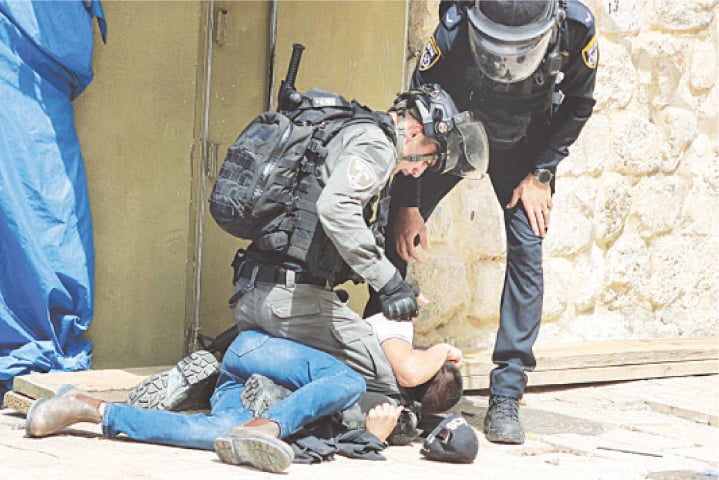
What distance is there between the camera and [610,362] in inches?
230

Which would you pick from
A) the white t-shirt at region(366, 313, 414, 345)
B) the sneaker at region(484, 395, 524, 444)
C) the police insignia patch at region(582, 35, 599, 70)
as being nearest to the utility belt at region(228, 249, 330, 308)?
the white t-shirt at region(366, 313, 414, 345)

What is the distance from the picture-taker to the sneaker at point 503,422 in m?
4.45

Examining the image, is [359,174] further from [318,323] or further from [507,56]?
[507,56]

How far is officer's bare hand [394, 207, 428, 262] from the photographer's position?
4805 millimetres

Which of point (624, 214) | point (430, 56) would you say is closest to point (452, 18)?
point (430, 56)

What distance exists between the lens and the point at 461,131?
427 centimetres

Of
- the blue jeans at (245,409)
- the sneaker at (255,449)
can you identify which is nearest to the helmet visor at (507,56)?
the blue jeans at (245,409)

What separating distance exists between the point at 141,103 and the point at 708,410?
9.68 feet

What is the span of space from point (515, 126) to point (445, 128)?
0.49 metres

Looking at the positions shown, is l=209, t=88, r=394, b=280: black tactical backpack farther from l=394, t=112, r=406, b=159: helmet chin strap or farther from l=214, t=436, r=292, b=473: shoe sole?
l=214, t=436, r=292, b=473: shoe sole

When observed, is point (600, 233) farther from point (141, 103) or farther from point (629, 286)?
point (141, 103)

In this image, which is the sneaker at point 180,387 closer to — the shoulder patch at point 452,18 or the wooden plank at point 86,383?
the wooden plank at point 86,383

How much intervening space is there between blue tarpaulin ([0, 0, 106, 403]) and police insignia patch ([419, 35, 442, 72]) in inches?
52.1

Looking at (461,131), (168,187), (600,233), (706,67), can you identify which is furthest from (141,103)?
(706,67)
